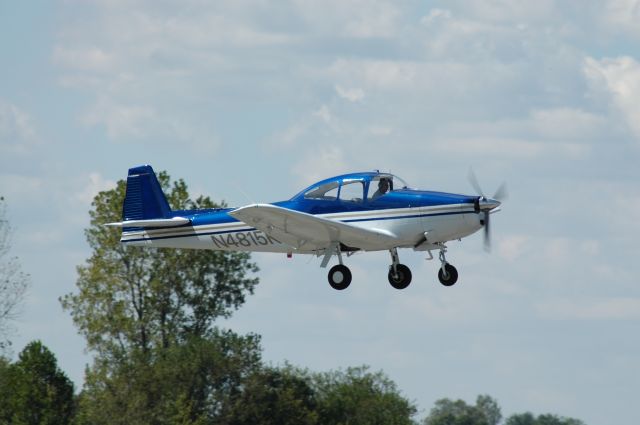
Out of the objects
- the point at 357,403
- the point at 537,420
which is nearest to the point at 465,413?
the point at 537,420

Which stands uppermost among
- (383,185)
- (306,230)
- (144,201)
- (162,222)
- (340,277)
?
(144,201)

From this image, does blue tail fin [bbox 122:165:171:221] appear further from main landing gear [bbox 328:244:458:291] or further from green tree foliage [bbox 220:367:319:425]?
green tree foliage [bbox 220:367:319:425]

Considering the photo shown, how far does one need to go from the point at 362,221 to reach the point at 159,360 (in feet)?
101

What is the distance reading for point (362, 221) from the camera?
29.3 meters

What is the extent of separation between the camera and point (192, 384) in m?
58.9

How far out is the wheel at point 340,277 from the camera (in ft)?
98.7

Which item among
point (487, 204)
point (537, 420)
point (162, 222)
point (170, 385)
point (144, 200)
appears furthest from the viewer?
point (537, 420)

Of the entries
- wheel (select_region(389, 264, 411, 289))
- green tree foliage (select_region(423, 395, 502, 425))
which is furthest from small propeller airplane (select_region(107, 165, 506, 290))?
green tree foliage (select_region(423, 395, 502, 425))

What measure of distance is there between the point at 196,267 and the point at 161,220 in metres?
29.5

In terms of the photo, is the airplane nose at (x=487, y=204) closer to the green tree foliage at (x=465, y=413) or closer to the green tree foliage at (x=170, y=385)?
the green tree foliage at (x=170, y=385)

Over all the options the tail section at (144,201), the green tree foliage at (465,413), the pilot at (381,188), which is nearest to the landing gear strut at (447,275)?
the pilot at (381,188)

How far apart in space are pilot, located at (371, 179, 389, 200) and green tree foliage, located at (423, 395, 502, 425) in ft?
333

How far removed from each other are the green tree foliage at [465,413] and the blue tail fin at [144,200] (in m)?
97.9

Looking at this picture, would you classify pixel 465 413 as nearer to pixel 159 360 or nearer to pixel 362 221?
pixel 159 360
